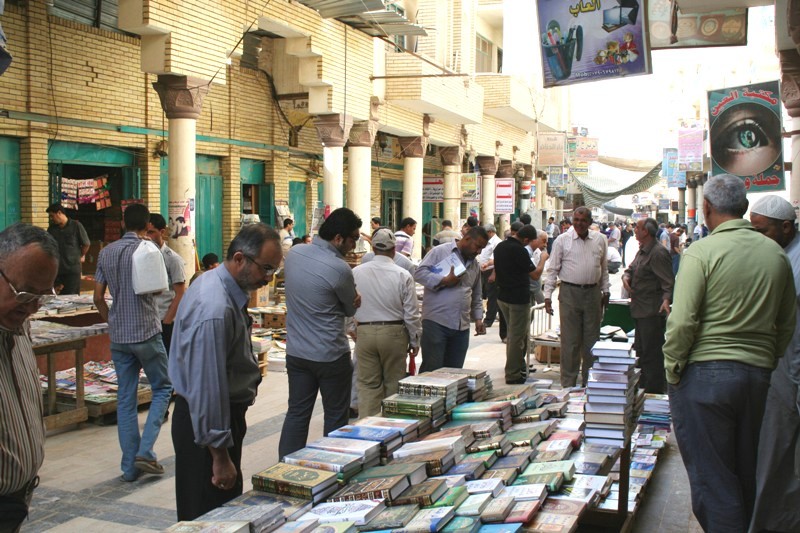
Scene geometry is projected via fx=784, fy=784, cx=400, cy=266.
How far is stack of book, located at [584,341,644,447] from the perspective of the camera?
4.62 meters

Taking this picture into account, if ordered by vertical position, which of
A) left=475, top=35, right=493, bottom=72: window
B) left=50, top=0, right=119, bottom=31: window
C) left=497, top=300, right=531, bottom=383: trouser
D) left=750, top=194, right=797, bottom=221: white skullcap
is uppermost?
left=475, top=35, right=493, bottom=72: window

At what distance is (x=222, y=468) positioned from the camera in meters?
3.64

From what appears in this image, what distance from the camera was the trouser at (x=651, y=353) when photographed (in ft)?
26.5

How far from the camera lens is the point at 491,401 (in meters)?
5.39

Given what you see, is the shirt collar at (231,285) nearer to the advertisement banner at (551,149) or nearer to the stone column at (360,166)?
the stone column at (360,166)

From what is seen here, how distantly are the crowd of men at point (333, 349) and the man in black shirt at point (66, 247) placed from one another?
166 inches

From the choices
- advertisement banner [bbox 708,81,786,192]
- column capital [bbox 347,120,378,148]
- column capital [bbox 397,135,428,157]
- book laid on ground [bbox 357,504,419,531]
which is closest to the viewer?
book laid on ground [bbox 357,504,419,531]

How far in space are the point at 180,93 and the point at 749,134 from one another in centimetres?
900

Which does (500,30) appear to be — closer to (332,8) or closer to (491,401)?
(332,8)

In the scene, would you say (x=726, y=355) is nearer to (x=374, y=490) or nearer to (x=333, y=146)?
(x=374, y=490)

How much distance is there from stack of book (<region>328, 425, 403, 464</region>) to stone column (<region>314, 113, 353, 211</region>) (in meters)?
11.9

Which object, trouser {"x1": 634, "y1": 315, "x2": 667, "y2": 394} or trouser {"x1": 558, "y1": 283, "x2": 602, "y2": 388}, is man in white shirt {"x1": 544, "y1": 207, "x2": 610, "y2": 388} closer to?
trouser {"x1": 558, "y1": 283, "x2": 602, "y2": 388}

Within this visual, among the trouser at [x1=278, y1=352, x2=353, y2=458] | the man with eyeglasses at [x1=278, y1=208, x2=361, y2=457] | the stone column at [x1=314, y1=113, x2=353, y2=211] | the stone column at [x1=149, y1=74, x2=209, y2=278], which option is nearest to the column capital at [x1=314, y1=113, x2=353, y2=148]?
the stone column at [x1=314, y1=113, x2=353, y2=211]

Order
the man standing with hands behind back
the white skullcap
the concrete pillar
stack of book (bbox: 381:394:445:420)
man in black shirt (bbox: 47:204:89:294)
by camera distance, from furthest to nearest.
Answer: the concrete pillar
man in black shirt (bbox: 47:204:89:294)
the man standing with hands behind back
stack of book (bbox: 381:394:445:420)
the white skullcap
